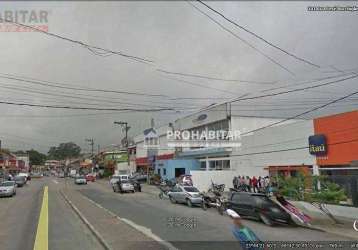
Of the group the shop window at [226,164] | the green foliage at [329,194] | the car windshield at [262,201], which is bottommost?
the car windshield at [262,201]

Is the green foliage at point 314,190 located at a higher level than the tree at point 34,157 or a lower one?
lower

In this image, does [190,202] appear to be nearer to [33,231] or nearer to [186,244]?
[33,231]

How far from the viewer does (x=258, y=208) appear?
72.3ft

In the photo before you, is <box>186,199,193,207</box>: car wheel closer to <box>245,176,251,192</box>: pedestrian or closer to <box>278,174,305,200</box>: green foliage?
<box>245,176,251,192</box>: pedestrian

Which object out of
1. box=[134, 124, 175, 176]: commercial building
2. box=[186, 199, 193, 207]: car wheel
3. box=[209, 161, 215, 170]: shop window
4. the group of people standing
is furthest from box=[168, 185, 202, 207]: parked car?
box=[134, 124, 175, 176]: commercial building

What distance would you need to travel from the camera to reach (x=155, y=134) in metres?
78.4

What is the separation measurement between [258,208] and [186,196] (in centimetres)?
955

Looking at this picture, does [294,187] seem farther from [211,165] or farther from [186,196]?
[211,165]

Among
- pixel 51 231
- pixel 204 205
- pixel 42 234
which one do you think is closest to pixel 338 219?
pixel 204 205

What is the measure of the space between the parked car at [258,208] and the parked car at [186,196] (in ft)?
17.2

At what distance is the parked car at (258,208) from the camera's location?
21.1 m

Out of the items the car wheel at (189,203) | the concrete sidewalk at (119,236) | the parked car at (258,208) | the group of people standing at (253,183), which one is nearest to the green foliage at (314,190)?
the parked car at (258,208)

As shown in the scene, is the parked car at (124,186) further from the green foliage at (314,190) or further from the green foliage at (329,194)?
the green foliage at (329,194)

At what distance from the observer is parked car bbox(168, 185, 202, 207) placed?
98.8ft
